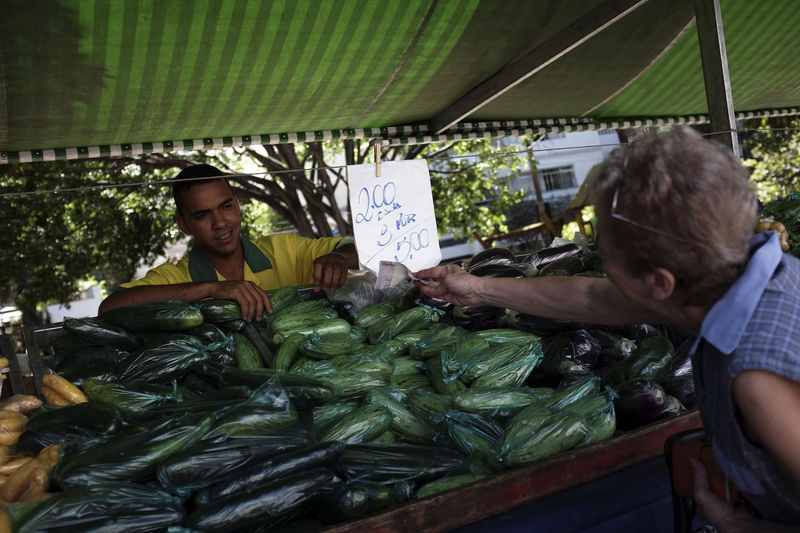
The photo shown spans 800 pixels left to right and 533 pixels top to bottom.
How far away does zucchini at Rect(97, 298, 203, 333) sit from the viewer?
2523 millimetres

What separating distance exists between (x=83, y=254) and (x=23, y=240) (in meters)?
1.09

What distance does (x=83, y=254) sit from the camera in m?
11.5

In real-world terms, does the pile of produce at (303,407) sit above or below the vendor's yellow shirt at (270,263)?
below

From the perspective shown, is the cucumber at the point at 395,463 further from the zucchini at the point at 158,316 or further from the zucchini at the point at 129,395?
the zucchini at the point at 158,316

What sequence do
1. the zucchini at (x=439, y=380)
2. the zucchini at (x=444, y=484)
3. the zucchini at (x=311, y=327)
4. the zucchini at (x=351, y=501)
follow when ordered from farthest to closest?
the zucchini at (x=311, y=327)
the zucchini at (x=439, y=380)
the zucchini at (x=444, y=484)
the zucchini at (x=351, y=501)

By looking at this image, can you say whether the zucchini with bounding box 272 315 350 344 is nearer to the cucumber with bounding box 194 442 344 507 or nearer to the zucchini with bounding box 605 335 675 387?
the cucumber with bounding box 194 442 344 507

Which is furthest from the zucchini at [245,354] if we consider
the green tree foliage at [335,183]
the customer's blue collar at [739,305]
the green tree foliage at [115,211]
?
the green tree foliage at [115,211]

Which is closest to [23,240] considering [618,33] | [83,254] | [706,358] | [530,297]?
[83,254]

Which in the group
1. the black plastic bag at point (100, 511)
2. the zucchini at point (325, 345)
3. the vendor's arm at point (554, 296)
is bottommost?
the black plastic bag at point (100, 511)

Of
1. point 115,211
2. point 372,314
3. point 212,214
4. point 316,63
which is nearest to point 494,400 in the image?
point 372,314

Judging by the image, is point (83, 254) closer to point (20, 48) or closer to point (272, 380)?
point (20, 48)

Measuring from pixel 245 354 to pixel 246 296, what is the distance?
28 cm

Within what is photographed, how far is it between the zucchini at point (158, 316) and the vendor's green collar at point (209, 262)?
2.00 ft

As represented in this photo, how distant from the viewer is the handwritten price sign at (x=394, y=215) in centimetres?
267
